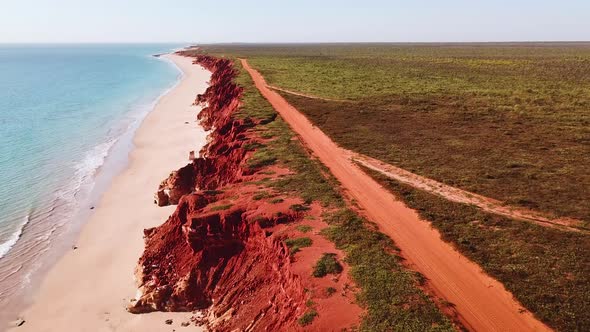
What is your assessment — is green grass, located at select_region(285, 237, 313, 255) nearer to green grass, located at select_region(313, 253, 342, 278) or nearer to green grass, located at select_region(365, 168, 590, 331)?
green grass, located at select_region(313, 253, 342, 278)

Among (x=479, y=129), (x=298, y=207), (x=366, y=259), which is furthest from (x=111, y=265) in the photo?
(x=479, y=129)

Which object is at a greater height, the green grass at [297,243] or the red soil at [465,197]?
the red soil at [465,197]

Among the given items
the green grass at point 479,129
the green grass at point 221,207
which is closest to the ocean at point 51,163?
the green grass at point 221,207

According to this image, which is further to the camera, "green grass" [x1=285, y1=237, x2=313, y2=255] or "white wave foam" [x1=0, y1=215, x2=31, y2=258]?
"white wave foam" [x1=0, y1=215, x2=31, y2=258]

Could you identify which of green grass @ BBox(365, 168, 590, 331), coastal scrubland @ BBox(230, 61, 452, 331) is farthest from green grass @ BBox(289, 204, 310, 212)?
green grass @ BBox(365, 168, 590, 331)

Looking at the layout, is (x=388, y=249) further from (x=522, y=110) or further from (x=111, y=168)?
(x=522, y=110)

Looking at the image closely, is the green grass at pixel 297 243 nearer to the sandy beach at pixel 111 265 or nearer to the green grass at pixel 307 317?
the green grass at pixel 307 317

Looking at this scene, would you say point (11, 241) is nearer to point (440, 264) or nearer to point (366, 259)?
point (366, 259)
